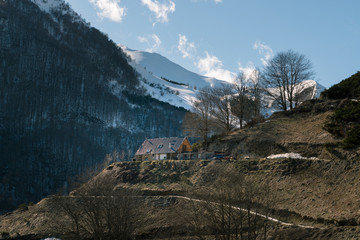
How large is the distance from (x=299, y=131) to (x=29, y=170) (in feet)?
303

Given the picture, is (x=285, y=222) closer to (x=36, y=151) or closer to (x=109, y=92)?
(x=36, y=151)

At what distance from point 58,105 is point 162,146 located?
280ft

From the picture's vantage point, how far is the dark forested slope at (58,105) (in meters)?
114

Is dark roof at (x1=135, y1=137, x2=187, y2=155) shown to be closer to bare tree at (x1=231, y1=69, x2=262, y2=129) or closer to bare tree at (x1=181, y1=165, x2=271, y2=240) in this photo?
bare tree at (x1=231, y1=69, x2=262, y2=129)

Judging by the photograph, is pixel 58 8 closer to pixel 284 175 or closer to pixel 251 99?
pixel 251 99

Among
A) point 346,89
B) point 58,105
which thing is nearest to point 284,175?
point 346,89


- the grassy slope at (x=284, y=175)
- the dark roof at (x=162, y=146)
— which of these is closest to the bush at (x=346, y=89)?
the grassy slope at (x=284, y=175)

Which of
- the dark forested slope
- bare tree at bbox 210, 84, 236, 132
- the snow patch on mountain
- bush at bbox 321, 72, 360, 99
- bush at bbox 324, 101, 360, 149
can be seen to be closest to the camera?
bush at bbox 324, 101, 360, 149

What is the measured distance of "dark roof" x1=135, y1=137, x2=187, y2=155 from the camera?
56.3 m

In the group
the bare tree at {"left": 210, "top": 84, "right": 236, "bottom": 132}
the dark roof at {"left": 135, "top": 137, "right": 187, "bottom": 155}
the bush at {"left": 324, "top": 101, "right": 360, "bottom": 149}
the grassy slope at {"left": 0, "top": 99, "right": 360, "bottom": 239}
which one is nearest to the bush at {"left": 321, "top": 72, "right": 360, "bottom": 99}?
the grassy slope at {"left": 0, "top": 99, "right": 360, "bottom": 239}

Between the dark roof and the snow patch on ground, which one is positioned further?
the dark roof

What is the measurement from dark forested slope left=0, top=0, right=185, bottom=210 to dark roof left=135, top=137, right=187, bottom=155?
190 ft

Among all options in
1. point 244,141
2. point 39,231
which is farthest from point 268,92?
point 39,231

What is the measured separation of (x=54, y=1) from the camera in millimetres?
168750
